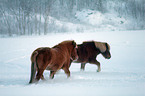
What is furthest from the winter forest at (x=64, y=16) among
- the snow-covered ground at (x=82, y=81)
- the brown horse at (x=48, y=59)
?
the brown horse at (x=48, y=59)

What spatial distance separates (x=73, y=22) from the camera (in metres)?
15.0

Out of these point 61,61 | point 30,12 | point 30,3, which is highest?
point 30,3

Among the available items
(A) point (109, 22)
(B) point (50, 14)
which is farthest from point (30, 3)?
(A) point (109, 22)

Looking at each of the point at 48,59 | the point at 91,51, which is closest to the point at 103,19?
the point at 91,51

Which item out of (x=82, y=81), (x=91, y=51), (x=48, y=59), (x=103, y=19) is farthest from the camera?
(x=103, y=19)

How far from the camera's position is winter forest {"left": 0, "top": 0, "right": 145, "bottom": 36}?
45.3 feet

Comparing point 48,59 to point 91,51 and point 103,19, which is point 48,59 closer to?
point 91,51

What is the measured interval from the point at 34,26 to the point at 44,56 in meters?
15.2

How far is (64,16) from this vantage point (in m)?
16.0

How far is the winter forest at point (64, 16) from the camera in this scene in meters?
13.8

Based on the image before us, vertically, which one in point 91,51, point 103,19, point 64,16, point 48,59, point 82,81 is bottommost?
point 82,81

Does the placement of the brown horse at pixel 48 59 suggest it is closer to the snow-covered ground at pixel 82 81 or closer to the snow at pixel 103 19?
the snow-covered ground at pixel 82 81

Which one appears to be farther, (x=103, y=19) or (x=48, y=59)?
(x=103, y=19)

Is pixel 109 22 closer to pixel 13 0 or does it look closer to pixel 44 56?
pixel 13 0
